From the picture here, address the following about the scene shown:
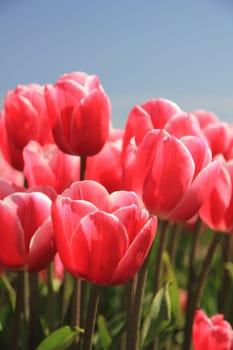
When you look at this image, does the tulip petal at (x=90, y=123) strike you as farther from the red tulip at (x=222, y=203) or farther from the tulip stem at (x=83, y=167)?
the red tulip at (x=222, y=203)

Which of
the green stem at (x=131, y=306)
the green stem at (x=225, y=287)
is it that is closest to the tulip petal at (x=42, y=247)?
the green stem at (x=131, y=306)

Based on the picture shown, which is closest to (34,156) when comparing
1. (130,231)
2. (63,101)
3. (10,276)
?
(63,101)

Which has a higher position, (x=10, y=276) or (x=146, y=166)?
(x=146, y=166)

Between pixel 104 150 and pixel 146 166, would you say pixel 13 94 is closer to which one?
pixel 104 150

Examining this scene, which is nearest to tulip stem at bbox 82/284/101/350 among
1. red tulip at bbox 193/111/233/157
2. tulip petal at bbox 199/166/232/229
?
tulip petal at bbox 199/166/232/229

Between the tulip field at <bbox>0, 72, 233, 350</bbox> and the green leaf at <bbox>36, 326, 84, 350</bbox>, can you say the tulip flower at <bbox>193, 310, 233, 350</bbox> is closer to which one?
the tulip field at <bbox>0, 72, 233, 350</bbox>

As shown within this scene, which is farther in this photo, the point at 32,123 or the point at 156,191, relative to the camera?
the point at 32,123

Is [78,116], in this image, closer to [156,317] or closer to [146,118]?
[146,118]
